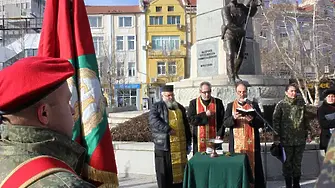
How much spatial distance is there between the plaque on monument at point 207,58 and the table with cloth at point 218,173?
269 inches

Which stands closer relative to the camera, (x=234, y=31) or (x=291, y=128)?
(x=291, y=128)

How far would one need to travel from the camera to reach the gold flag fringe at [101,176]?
103 inches

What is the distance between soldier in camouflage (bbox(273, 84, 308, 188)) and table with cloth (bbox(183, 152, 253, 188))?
5.20 feet

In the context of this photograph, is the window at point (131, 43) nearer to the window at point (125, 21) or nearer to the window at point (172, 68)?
the window at point (125, 21)

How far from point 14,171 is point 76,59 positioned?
5.20 ft

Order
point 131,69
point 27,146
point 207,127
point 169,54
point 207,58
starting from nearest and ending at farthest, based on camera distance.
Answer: point 27,146, point 207,127, point 207,58, point 169,54, point 131,69

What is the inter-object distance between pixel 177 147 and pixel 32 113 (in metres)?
5.45

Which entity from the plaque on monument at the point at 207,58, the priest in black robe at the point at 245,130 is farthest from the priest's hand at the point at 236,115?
the plaque on monument at the point at 207,58

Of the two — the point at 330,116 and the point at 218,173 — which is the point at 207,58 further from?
the point at 218,173

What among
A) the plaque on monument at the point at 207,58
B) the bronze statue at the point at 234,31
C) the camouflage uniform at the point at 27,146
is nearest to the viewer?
the camouflage uniform at the point at 27,146

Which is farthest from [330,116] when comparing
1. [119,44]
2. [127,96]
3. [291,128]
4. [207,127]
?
[119,44]

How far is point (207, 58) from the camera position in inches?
500

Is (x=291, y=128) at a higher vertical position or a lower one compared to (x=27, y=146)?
lower

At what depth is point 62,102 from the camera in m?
1.56
